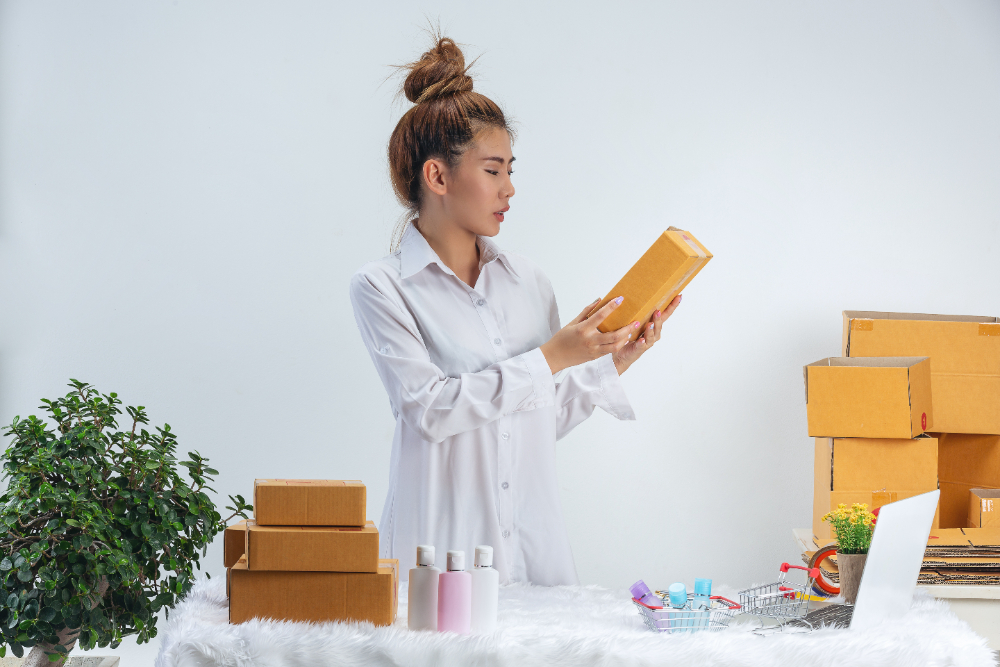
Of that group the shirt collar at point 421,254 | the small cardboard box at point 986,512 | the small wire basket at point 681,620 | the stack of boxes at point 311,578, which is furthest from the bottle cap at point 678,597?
the small cardboard box at point 986,512

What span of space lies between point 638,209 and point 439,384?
1.38m

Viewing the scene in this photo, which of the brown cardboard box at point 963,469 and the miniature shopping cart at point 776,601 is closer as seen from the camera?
the miniature shopping cart at point 776,601

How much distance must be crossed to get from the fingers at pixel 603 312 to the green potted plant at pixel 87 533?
822mm

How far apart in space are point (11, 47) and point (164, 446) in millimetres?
1437

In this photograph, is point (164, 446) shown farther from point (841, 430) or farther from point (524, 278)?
point (841, 430)

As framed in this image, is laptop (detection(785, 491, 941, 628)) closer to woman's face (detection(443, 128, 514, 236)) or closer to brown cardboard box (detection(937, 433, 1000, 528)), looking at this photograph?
woman's face (detection(443, 128, 514, 236))

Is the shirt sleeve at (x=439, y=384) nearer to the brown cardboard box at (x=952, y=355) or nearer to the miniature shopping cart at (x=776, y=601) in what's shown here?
the miniature shopping cart at (x=776, y=601)

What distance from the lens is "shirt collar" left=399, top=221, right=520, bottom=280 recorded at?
1.61 meters

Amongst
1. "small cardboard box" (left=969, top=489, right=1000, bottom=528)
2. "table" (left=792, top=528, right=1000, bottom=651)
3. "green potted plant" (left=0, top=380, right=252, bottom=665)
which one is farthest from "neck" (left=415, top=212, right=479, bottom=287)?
"small cardboard box" (left=969, top=489, right=1000, bottom=528)

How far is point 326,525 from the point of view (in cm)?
110

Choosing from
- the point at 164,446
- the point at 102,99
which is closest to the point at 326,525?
the point at 164,446

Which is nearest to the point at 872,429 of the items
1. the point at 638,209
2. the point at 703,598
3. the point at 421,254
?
the point at 638,209

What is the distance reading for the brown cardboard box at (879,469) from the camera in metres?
2.07

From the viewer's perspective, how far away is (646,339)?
5.07ft
